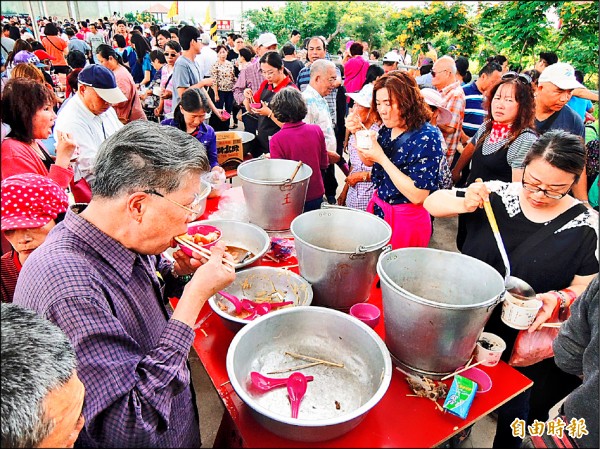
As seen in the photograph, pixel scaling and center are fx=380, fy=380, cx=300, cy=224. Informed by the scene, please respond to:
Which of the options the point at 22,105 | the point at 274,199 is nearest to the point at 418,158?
the point at 274,199

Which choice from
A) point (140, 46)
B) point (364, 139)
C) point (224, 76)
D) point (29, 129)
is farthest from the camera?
point (140, 46)

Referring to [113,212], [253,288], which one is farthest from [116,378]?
[253,288]

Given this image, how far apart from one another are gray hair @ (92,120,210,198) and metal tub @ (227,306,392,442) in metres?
0.61

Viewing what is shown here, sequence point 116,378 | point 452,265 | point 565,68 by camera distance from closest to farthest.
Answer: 1. point 116,378
2. point 452,265
3. point 565,68

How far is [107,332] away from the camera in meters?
1.02

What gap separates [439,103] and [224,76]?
5343 mm

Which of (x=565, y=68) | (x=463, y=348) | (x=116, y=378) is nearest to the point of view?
(x=116, y=378)

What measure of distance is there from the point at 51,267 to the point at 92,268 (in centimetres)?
10

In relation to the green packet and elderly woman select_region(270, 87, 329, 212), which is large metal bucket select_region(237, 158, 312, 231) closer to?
elderly woman select_region(270, 87, 329, 212)

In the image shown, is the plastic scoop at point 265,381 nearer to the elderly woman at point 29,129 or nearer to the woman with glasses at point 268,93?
the elderly woman at point 29,129

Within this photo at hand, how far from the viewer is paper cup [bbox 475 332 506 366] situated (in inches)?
59.7

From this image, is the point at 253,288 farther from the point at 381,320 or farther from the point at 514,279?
the point at 514,279

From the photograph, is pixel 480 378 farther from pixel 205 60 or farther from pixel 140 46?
pixel 140 46

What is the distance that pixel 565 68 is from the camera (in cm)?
331
